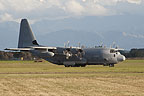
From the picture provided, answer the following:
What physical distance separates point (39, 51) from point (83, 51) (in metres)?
7.94

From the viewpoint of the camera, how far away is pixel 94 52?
6544 cm

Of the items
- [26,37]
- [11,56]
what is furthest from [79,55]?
[11,56]

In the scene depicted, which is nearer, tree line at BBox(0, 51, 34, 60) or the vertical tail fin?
the vertical tail fin

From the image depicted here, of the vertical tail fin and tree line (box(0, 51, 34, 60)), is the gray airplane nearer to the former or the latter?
the vertical tail fin

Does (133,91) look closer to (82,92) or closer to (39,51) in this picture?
(82,92)

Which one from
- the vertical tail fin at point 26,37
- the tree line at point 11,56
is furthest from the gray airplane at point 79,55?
the tree line at point 11,56

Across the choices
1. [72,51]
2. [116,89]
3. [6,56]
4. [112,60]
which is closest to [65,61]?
[72,51]

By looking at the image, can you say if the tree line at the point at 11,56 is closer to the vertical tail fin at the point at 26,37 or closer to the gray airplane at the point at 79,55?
the vertical tail fin at the point at 26,37

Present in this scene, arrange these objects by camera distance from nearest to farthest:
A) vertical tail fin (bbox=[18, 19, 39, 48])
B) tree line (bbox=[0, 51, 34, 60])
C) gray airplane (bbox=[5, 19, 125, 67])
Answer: gray airplane (bbox=[5, 19, 125, 67]), vertical tail fin (bbox=[18, 19, 39, 48]), tree line (bbox=[0, 51, 34, 60])

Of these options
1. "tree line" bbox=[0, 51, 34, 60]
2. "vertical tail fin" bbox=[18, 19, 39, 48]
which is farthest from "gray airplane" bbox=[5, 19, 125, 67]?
"tree line" bbox=[0, 51, 34, 60]

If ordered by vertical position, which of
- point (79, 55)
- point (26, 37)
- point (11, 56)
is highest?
point (26, 37)

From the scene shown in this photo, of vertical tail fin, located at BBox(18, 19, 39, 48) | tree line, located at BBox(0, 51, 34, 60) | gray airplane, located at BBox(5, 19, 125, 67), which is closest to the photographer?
gray airplane, located at BBox(5, 19, 125, 67)

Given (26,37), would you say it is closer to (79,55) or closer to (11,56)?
(79,55)

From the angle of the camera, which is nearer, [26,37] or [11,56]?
[26,37]
